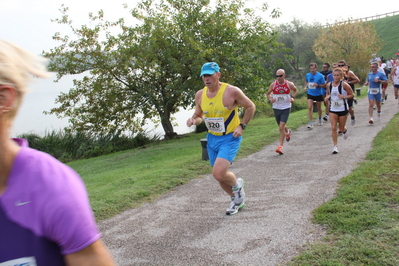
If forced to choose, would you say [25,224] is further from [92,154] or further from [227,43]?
[92,154]

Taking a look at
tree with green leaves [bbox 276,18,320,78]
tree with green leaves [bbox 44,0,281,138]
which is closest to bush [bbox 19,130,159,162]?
tree with green leaves [bbox 44,0,281,138]

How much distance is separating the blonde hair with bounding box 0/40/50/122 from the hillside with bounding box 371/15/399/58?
6297cm

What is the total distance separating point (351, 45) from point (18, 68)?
39.3m

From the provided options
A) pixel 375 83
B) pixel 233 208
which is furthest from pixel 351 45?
pixel 233 208

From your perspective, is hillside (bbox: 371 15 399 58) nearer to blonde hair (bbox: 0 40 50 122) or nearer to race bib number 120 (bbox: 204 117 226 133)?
race bib number 120 (bbox: 204 117 226 133)

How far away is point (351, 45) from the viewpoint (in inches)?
1452

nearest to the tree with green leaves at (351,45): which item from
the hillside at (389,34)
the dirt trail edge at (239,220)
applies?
the hillside at (389,34)

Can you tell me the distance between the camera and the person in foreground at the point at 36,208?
3.89 feet

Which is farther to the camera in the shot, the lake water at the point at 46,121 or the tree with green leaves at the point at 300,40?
the tree with green leaves at the point at 300,40

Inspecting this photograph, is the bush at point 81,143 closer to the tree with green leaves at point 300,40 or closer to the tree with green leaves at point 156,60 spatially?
the tree with green leaves at point 156,60

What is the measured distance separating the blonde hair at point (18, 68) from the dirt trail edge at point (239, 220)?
324cm

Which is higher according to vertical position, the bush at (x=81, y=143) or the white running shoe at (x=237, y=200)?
the white running shoe at (x=237, y=200)

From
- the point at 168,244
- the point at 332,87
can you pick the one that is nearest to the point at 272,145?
the point at 332,87

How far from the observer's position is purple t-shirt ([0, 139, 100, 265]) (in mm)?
1181
